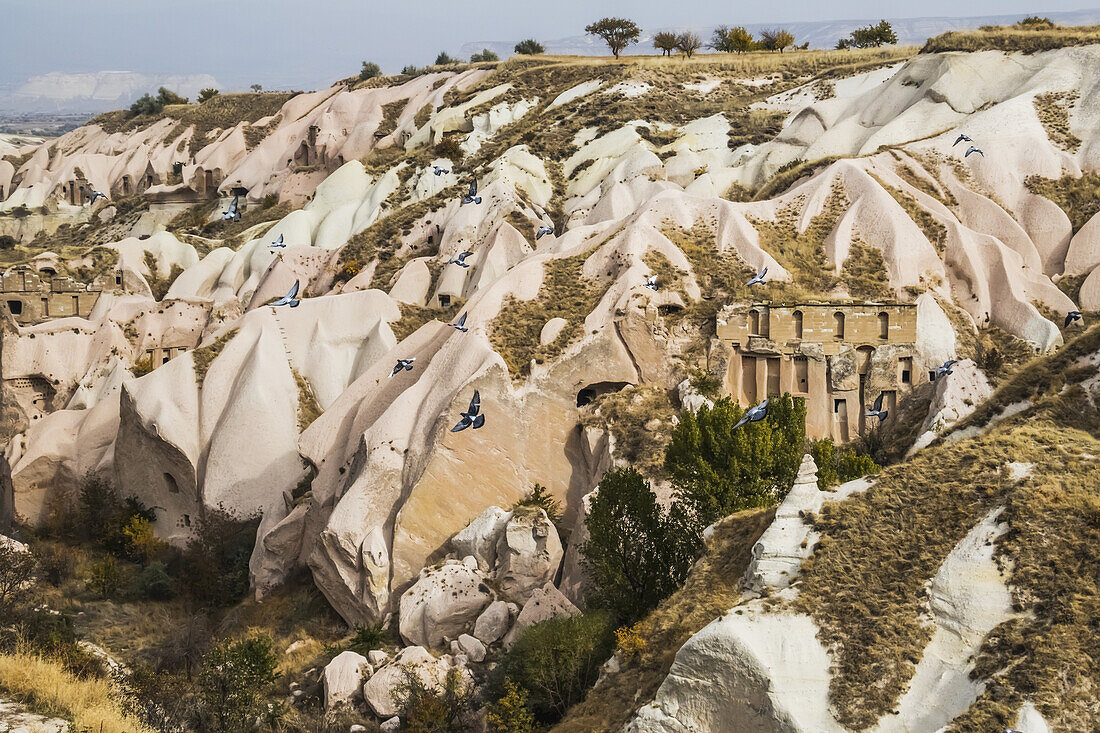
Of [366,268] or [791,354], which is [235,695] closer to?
[791,354]

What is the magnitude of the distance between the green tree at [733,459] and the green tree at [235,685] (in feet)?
30.0

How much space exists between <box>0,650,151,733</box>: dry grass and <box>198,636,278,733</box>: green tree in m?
1.83

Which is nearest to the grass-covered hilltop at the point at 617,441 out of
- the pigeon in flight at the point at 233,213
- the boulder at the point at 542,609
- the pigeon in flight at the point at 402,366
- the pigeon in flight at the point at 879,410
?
the boulder at the point at 542,609

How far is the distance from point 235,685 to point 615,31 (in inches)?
2572

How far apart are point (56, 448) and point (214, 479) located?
7.38 meters

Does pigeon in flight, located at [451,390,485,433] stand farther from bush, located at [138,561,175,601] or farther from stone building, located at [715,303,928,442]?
bush, located at [138,561,175,601]

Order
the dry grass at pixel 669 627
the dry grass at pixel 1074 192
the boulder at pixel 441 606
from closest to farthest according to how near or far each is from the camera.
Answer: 1. the dry grass at pixel 669 627
2. the boulder at pixel 441 606
3. the dry grass at pixel 1074 192

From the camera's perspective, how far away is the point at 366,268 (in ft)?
173

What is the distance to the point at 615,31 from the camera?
8012 cm

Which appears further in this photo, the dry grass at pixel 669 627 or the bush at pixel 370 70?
the bush at pixel 370 70

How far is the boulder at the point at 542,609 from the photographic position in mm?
23922

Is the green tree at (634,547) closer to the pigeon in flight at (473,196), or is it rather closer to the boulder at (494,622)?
the boulder at (494,622)

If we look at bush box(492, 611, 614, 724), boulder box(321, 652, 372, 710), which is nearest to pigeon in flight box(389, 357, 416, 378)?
boulder box(321, 652, 372, 710)

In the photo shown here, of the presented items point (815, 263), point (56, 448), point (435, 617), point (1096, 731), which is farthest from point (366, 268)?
point (1096, 731)
